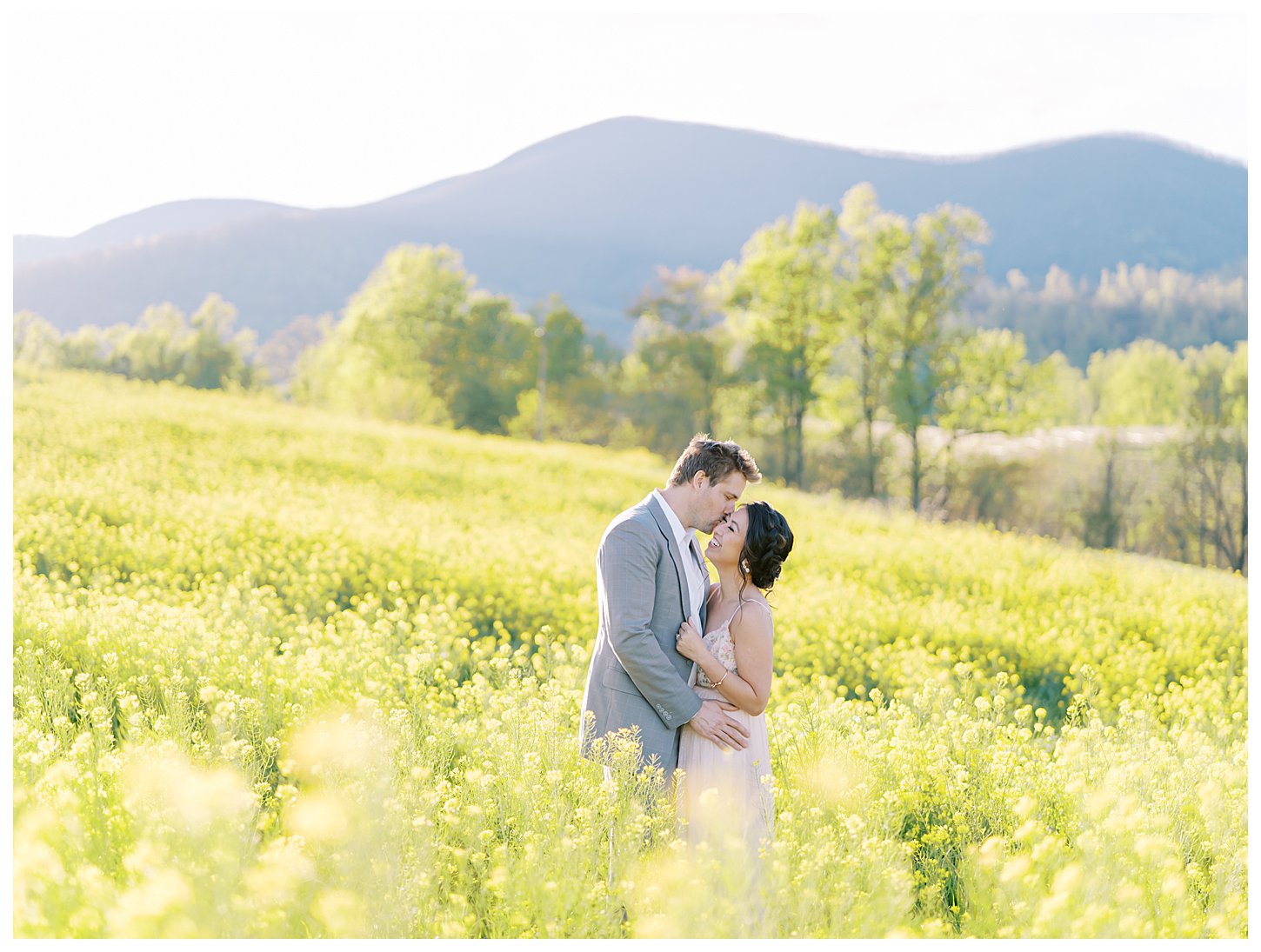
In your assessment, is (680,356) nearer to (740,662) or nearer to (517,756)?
(517,756)

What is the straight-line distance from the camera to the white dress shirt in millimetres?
3980

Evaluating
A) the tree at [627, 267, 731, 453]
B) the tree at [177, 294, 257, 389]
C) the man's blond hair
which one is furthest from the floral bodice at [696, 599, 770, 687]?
the tree at [177, 294, 257, 389]

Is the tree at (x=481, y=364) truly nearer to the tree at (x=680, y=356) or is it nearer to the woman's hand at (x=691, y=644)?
the tree at (x=680, y=356)

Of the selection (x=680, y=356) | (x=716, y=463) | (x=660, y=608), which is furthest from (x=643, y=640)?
(x=680, y=356)

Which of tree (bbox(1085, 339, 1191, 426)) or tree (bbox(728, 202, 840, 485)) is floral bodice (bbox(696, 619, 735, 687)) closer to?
tree (bbox(728, 202, 840, 485))

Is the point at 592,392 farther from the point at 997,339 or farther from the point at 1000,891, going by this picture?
the point at 1000,891

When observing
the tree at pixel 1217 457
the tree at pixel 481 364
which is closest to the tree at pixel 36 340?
the tree at pixel 481 364

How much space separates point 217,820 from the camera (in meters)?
3.20

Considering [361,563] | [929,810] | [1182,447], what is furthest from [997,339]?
[929,810]

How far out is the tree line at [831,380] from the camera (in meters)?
36.6

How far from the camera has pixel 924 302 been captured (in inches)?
1435

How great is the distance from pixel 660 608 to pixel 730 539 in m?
0.41

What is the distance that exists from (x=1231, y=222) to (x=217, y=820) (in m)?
218

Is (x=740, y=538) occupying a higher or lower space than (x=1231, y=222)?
lower
